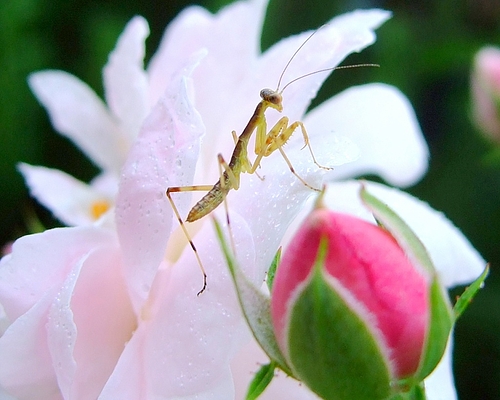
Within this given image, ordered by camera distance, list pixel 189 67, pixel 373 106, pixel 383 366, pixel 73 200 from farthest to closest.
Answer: pixel 73 200
pixel 373 106
pixel 189 67
pixel 383 366

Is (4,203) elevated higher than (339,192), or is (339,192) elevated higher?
(339,192)

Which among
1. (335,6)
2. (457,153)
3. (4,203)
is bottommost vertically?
(457,153)

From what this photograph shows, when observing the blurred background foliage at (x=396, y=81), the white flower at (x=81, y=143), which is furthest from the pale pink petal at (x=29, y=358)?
the blurred background foliage at (x=396, y=81)

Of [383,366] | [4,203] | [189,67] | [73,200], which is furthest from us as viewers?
[4,203]

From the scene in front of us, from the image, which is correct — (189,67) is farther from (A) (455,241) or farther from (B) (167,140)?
(A) (455,241)

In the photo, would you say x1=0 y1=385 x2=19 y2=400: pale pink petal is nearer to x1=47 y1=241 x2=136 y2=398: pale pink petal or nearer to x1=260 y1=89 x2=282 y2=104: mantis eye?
x1=47 y1=241 x2=136 y2=398: pale pink petal

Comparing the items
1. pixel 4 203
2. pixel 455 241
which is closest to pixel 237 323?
pixel 455 241

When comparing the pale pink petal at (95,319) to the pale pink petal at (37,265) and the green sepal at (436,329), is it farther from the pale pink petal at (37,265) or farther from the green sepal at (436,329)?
the green sepal at (436,329)
